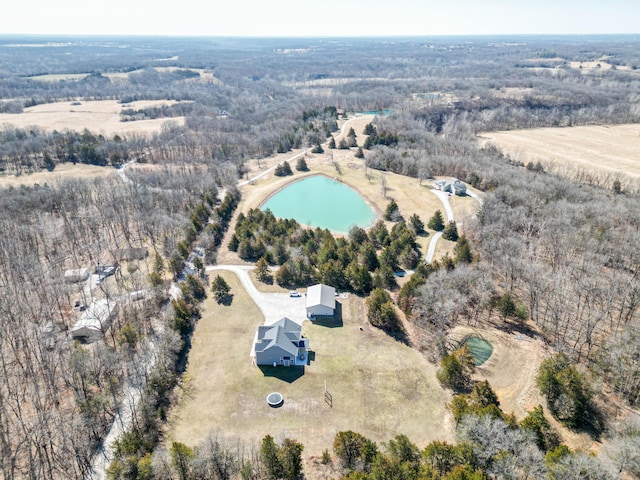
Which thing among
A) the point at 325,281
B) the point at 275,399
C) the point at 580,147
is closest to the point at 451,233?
the point at 325,281

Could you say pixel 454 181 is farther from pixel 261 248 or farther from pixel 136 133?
pixel 136 133

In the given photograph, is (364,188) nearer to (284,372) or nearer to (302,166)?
(302,166)

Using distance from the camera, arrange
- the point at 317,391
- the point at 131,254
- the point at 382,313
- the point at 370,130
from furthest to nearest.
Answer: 1. the point at 370,130
2. the point at 131,254
3. the point at 382,313
4. the point at 317,391

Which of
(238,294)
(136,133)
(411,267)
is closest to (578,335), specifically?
(411,267)

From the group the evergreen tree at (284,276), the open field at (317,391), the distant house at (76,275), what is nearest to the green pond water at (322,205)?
the evergreen tree at (284,276)

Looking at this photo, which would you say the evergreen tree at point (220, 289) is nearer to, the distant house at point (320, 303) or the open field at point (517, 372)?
the distant house at point (320, 303)
